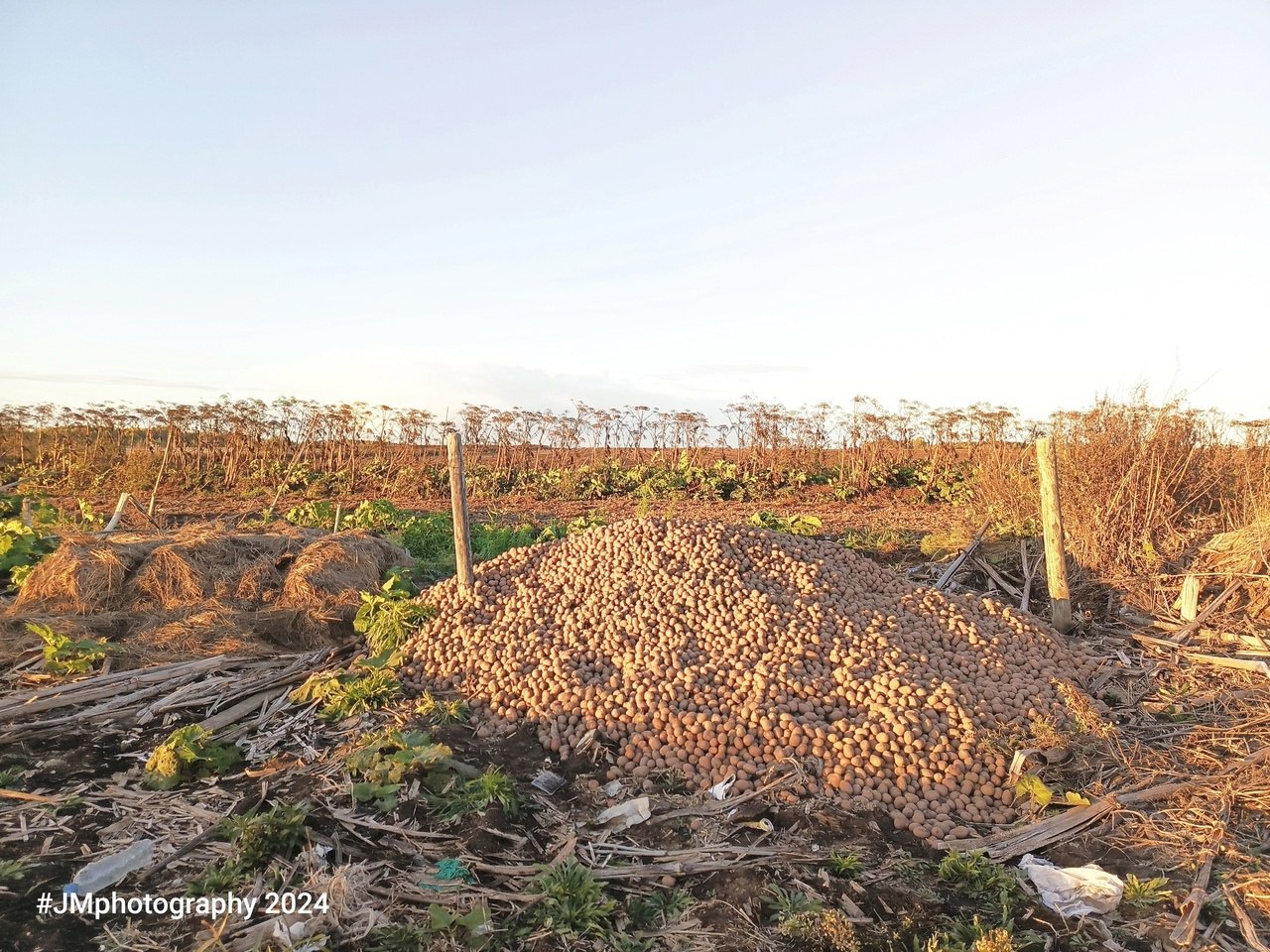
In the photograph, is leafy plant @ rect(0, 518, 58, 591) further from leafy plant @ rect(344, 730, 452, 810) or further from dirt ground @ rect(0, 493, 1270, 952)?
leafy plant @ rect(344, 730, 452, 810)

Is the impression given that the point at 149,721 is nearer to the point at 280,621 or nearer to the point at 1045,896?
the point at 280,621

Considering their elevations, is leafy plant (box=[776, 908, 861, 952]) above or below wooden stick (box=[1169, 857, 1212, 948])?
above

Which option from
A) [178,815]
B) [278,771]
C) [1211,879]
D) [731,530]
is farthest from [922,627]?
[178,815]

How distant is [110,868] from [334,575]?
360cm

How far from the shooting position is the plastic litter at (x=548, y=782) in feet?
12.4

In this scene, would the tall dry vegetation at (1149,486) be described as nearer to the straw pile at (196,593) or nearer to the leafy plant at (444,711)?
the leafy plant at (444,711)

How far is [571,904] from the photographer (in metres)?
2.92

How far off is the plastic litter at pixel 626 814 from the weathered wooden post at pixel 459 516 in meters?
2.28

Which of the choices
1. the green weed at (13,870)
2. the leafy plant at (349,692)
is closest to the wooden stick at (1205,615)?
the leafy plant at (349,692)

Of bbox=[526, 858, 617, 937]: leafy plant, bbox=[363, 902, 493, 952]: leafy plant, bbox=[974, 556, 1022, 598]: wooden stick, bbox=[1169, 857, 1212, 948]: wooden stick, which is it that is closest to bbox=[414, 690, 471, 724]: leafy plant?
bbox=[526, 858, 617, 937]: leafy plant

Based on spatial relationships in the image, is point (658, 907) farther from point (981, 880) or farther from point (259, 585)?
point (259, 585)

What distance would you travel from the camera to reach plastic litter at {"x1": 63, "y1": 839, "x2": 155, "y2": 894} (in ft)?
9.89

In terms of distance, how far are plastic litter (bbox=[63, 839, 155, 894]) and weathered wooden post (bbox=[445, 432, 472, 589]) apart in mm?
2506

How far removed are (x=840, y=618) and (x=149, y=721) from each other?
13.7 feet
